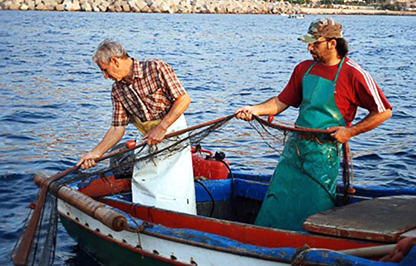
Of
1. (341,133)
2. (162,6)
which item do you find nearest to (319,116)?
(341,133)

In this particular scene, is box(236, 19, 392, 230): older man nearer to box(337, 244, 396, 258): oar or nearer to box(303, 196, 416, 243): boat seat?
box(303, 196, 416, 243): boat seat

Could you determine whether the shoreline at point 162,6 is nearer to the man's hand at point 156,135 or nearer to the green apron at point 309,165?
the man's hand at point 156,135

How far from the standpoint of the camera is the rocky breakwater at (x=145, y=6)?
276 feet

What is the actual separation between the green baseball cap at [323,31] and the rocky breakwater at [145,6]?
81.4 meters

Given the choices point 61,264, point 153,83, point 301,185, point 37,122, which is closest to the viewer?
point 301,185

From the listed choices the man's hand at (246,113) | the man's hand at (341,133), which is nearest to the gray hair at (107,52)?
the man's hand at (246,113)

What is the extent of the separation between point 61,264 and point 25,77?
16.1 m

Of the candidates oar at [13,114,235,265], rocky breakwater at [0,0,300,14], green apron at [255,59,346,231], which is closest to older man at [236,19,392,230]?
green apron at [255,59,346,231]

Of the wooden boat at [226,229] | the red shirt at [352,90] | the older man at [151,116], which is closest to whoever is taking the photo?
the wooden boat at [226,229]

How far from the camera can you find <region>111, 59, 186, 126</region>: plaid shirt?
6.08 meters

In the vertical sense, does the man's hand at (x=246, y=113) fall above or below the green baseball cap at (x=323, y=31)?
below

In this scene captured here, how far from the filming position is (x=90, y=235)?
6941mm

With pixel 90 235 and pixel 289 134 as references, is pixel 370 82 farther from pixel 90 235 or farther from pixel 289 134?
pixel 90 235

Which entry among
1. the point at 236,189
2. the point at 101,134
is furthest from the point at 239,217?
the point at 101,134
